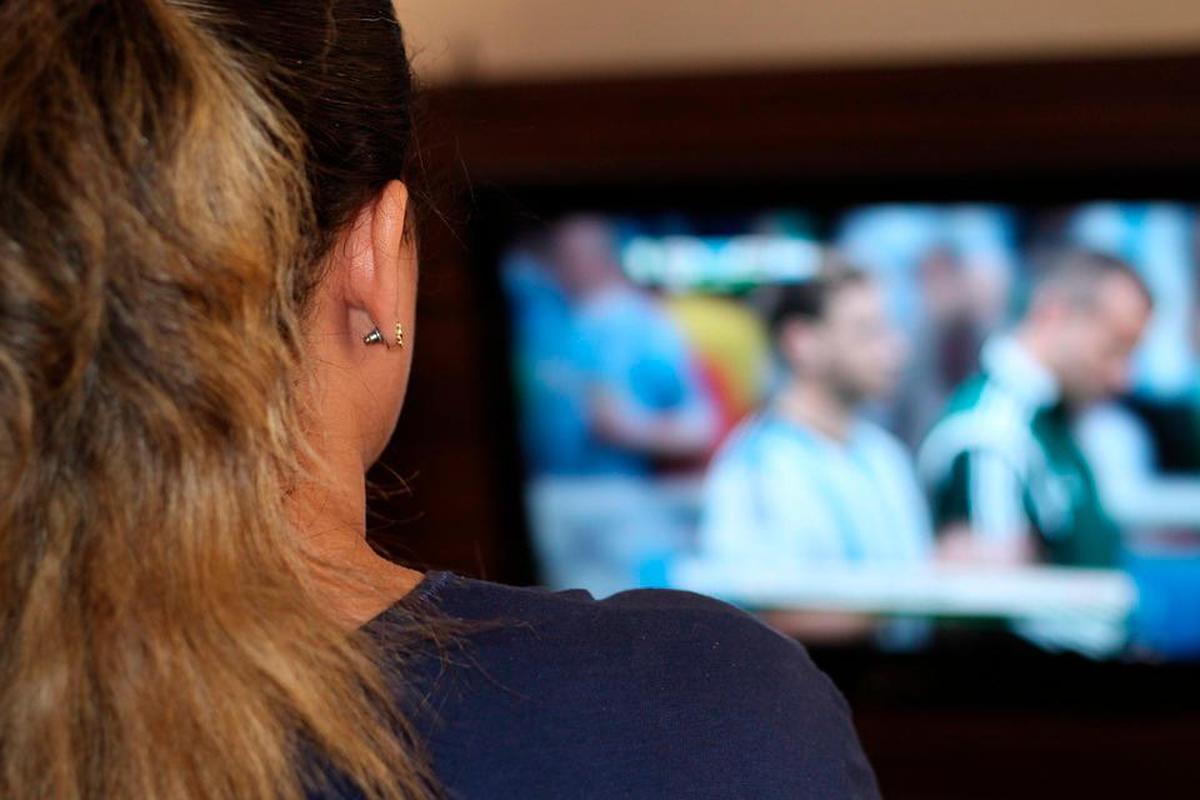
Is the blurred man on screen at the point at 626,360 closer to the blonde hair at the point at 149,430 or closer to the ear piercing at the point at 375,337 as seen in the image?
the ear piercing at the point at 375,337

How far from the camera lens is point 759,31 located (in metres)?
2.31

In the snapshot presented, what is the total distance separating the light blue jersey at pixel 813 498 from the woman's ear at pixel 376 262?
1.62 m

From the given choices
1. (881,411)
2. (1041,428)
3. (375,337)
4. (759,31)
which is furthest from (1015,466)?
(375,337)

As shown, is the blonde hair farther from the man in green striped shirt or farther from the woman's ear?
the man in green striped shirt

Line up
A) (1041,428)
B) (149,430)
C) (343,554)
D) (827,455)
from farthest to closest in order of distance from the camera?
(827,455) < (1041,428) < (343,554) < (149,430)

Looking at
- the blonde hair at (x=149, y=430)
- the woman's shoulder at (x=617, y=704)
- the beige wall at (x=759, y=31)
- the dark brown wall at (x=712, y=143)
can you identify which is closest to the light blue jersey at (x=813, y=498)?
the dark brown wall at (x=712, y=143)

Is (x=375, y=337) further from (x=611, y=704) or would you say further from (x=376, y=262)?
(x=611, y=704)

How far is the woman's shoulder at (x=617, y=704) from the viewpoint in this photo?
64 centimetres

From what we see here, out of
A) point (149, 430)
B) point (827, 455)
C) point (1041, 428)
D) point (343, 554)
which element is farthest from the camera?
point (827, 455)

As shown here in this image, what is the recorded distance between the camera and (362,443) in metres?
0.76

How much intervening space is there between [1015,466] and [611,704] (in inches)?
65.3

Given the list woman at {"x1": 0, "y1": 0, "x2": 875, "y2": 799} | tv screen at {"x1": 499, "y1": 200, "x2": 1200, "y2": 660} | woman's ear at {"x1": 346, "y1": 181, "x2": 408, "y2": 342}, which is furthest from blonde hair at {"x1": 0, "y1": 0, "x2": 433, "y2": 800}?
tv screen at {"x1": 499, "y1": 200, "x2": 1200, "y2": 660}

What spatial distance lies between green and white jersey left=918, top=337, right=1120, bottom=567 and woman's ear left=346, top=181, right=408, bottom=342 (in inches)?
63.1

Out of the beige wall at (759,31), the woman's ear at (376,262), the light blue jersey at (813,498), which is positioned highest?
the beige wall at (759,31)
